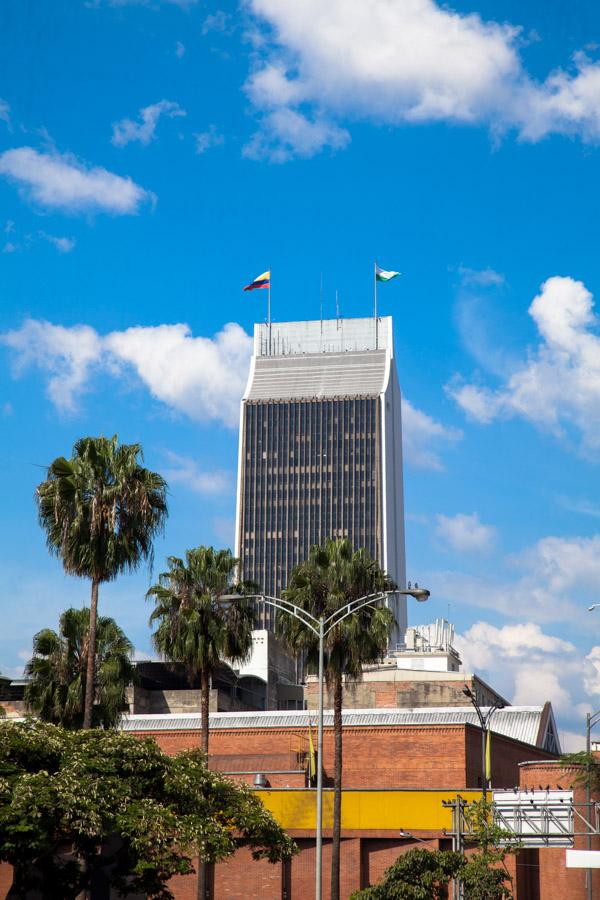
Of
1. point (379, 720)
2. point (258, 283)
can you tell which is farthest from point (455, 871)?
point (258, 283)

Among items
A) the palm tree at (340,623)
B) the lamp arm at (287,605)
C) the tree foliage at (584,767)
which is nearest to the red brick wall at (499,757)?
the tree foliage at (584,767)

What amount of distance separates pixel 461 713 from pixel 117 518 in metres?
27.6

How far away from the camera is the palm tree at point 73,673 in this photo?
182 ft

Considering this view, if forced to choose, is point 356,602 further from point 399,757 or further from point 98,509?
point 399,757

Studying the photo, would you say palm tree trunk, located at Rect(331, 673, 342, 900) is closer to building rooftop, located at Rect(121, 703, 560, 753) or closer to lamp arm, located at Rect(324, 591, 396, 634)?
lamp arm, located at Rect(324, 591, 396, 634)

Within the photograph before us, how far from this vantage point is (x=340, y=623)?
2016 inches

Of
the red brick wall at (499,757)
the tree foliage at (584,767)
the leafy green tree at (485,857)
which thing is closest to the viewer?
the leafy green tree at (485,857)

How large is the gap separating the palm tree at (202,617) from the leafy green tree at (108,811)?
11625 millimetres

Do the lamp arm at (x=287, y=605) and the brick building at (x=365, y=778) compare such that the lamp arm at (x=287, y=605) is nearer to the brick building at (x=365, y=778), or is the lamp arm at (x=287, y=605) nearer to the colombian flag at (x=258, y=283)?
the brick building at (x=365, y=778)

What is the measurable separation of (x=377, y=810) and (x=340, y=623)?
1403cm

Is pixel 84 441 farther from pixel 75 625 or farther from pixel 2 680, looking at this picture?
pixel 2 680

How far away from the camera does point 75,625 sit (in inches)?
2245

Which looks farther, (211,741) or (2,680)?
(2,680)

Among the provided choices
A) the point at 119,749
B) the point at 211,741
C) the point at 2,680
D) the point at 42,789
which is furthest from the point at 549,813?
the point at 2,680
